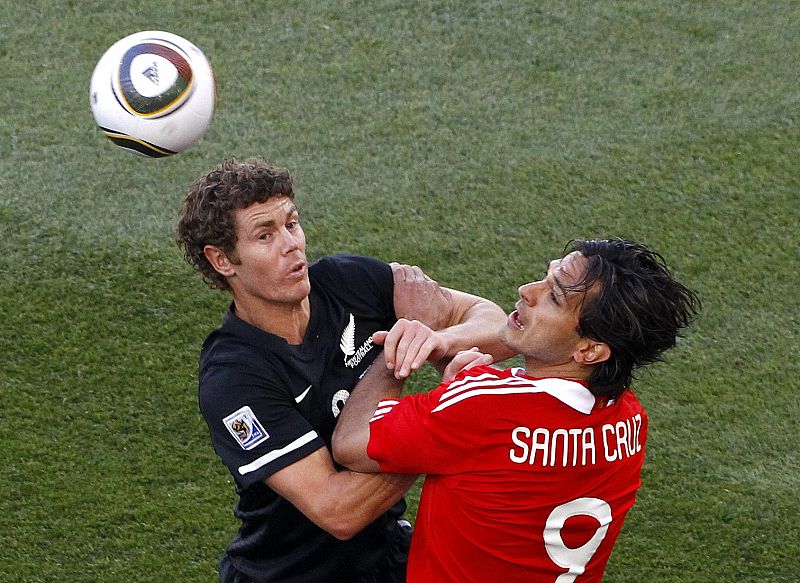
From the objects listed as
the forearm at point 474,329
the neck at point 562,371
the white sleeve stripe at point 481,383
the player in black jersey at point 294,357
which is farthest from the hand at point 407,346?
the neck at point 562,371

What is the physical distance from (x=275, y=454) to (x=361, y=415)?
0.80 feet

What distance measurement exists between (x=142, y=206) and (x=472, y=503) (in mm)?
4343

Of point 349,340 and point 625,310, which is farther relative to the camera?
point 349,340

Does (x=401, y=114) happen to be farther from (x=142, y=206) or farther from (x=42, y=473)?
(x=42, y=473)

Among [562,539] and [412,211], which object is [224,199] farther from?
[412,211]

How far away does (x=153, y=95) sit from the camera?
411 centimetres

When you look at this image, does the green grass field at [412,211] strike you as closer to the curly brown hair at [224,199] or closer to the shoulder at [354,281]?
the shoulder at [354,281]

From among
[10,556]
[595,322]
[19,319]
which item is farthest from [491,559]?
[19,319]

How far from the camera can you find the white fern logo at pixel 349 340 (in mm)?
3393

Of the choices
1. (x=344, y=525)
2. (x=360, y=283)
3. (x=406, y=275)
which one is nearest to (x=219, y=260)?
(x=360, y=283)

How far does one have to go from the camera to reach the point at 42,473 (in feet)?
16.5

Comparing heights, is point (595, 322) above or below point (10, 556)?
above

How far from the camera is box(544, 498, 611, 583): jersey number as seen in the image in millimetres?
2830

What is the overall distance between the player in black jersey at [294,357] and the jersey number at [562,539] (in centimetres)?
39
